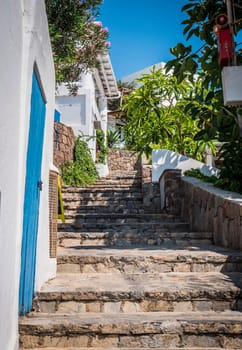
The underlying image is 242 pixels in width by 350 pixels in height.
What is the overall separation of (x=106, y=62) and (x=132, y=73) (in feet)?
45.0

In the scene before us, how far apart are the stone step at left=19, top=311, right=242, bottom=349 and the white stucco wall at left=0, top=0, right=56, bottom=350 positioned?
0.75 ft

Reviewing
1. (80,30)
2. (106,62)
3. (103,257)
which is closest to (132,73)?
(106,62)

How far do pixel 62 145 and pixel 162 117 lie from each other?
3122 millimetres

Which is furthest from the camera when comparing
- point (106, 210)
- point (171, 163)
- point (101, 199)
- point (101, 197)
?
point (171, 163)

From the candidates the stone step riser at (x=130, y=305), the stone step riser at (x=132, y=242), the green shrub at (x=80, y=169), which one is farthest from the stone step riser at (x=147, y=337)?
the green shrub at (x=80, y=169)

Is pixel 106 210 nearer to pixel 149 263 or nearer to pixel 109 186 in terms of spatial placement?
pixel 109 186

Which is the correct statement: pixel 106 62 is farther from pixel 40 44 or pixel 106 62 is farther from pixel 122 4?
pixel 40 44

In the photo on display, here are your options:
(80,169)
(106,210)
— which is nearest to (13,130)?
(106,210)

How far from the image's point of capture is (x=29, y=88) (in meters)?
2.52

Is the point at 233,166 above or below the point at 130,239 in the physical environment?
above

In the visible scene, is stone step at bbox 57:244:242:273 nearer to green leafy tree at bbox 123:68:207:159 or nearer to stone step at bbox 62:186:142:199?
stone step at bbox 62:186:142:199

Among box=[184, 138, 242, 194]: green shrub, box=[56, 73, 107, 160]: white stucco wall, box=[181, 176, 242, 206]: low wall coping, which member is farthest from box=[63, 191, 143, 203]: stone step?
box=[56, 73, 107, 160]: white stucco wall

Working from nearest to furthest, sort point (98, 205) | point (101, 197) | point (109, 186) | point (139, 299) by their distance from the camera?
point (139, 299) < point (98, 205) < point (101, 197) < point (109, 186)

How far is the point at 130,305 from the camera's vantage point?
299 cm
